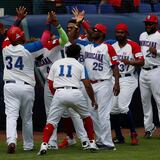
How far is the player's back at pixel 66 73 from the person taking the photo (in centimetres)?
1120

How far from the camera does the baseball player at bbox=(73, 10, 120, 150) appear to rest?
11875 mm

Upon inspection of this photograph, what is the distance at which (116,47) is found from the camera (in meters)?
13.3

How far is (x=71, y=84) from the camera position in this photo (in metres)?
11.2

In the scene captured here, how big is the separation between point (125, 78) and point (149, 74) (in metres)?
0.83

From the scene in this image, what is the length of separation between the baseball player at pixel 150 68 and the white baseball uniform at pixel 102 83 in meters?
1.86

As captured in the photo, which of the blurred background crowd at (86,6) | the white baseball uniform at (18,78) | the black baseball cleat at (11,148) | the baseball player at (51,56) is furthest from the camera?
the blurred background crowd at (86,6)

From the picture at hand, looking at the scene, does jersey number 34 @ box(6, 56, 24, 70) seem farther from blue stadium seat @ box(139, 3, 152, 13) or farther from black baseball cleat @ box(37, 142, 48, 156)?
blue stadium seat @ box(139, 3, 152, 13)

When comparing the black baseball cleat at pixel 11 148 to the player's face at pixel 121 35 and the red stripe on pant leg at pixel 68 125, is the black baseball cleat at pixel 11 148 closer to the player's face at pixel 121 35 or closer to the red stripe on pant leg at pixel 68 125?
the red stripe on pant leg at pixel 68 125

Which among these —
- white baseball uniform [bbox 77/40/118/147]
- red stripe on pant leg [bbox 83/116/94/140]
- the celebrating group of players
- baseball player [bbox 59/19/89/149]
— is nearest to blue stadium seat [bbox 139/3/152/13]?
the celebrating group of players

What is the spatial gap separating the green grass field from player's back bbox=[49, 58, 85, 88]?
101 cm

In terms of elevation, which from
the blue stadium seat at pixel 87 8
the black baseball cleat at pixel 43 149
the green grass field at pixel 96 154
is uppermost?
the blue stadium seat at pixel 87 8

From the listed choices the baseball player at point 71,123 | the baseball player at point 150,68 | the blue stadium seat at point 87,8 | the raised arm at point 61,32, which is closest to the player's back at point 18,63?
the raised arm at point 61,32

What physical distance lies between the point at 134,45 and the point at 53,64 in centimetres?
221

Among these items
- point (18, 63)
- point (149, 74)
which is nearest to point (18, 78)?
point (18, 63)
